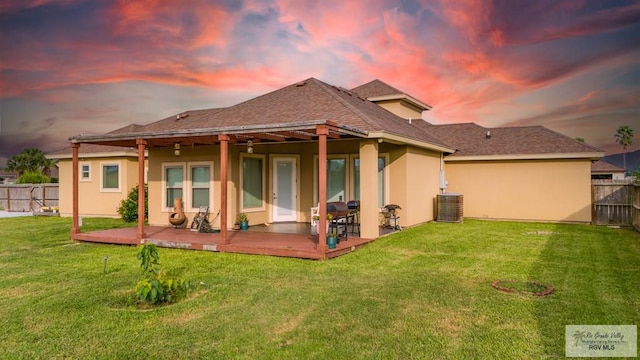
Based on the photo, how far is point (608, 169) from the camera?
109ft

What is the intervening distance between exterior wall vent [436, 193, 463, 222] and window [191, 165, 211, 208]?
25.0 feet

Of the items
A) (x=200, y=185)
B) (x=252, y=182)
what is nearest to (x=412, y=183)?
(x=252, y=182)

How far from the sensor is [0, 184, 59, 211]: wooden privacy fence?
20172 millimetres

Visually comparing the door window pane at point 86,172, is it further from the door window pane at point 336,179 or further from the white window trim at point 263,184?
the door window pane at point 336,179

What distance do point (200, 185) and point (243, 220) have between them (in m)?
1.67

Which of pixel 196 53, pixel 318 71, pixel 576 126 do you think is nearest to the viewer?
pixel 196 53

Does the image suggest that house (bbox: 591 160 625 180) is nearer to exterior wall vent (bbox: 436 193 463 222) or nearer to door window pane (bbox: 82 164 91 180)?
exterior wall vent (bbox: 436 193 463 222)

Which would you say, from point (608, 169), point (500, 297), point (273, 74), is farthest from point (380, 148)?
point (608, 169)

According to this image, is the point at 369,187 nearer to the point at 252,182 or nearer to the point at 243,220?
the point at 243,220

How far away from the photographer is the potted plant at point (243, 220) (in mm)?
11441

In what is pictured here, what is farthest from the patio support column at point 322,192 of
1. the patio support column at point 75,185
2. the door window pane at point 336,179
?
the patio support column at point 75,185

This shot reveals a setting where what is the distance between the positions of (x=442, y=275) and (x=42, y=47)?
1021 inches

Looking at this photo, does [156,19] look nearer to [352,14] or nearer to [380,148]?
[352,14]

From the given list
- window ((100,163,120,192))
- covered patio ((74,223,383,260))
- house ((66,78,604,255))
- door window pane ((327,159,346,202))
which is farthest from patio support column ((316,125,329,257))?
window ((100,163,120,192))
